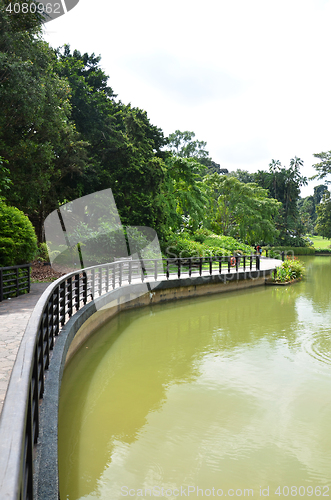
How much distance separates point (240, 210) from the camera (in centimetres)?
3988

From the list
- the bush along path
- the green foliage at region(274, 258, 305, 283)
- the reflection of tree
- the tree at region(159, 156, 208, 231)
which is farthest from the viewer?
the tree at region(159, 156, 208, 231)

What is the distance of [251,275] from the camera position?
2127cm

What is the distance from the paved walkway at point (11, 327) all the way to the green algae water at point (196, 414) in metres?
1.25

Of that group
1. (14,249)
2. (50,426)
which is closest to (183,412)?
(50,426)

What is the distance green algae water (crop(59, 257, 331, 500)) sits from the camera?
4598 mm

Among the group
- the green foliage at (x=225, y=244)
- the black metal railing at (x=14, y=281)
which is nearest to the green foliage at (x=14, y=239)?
the black metal railing at (x=14, y=281)

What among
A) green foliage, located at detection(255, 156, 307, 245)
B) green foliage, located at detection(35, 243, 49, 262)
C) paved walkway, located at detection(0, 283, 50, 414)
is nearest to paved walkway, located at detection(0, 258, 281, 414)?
paved walkway, located at detection(0, 283, 50, 414)

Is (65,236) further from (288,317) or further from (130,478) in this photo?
(130,478)

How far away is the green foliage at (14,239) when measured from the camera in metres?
11.7

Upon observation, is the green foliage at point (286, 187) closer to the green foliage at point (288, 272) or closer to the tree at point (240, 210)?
the tree at point (240, 210)

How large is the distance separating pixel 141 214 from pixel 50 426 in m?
20.8

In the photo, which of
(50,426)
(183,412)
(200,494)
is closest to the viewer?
(50,426)

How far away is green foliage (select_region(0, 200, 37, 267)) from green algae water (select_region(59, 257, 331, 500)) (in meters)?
3.73

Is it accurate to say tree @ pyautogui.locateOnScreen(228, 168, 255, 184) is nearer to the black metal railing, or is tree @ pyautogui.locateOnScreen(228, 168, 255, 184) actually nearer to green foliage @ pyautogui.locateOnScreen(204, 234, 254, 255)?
green foliage @ pyautogui.locateOnScreen(204, 234, 254, 255)
